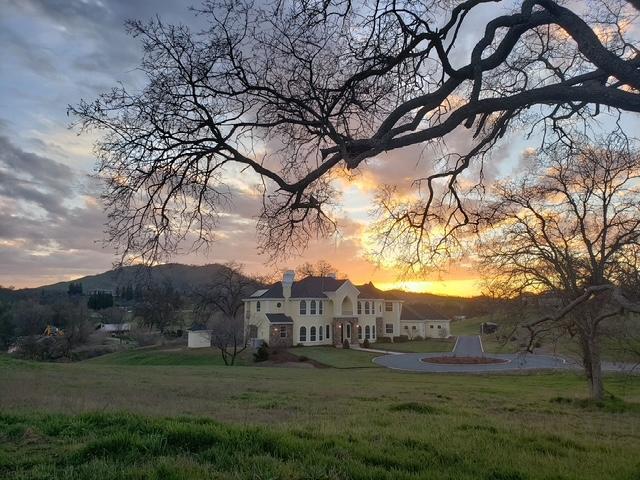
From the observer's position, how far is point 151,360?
5903 centimetres

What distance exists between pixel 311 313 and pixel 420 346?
15548mm

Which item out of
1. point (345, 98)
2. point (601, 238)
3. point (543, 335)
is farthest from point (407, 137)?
point (543, 335)

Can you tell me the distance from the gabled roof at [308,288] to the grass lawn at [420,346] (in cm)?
941

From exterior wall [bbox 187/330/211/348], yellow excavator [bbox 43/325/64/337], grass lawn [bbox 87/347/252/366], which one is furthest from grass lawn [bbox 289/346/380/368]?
yellow excavator [bbox 43/325/64/337]

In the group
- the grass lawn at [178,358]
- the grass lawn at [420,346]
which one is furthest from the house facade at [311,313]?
the grass lawn at [178,358]

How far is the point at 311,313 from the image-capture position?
214ft

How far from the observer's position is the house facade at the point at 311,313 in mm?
62625

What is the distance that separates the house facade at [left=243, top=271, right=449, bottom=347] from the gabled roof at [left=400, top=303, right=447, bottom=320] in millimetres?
11361

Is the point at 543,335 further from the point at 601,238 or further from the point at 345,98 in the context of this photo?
the point at 345,98

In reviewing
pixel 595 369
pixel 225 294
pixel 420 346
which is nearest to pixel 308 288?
pixel 225 294

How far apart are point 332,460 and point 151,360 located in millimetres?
57806

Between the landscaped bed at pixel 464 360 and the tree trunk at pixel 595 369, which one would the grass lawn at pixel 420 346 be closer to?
the landscaped bed at pixel 464 360

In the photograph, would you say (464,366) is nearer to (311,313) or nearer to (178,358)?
(311,313)

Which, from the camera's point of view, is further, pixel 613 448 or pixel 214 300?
pixel 214 300
